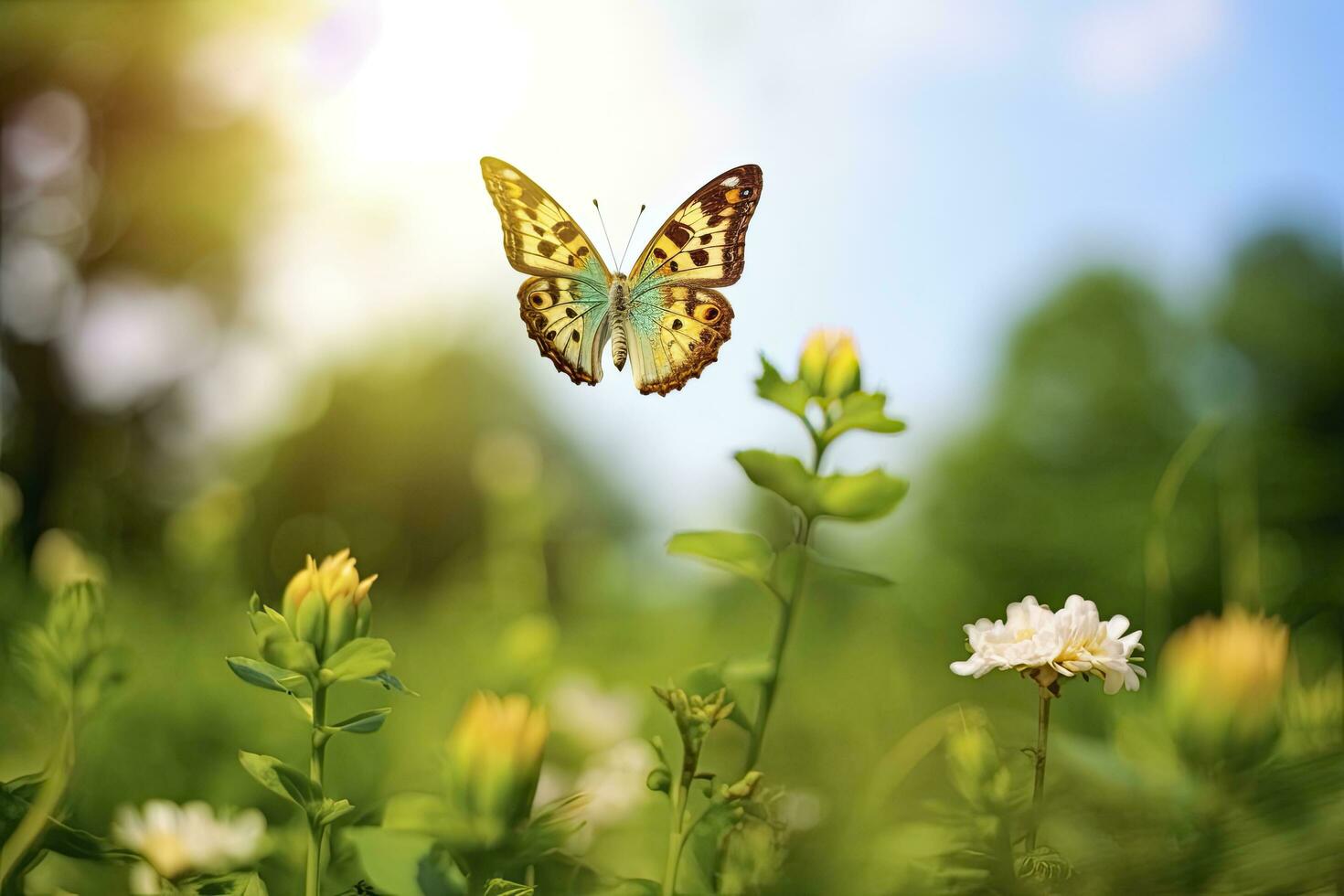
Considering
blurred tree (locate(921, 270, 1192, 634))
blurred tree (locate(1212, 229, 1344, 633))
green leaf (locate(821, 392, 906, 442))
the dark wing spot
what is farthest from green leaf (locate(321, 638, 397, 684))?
blurred tree (locate(1212, 229, 1344, 633))

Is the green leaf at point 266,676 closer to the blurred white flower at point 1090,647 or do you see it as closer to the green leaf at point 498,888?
the green leaf at point 498,888

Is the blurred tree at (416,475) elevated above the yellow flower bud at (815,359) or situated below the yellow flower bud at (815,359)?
above

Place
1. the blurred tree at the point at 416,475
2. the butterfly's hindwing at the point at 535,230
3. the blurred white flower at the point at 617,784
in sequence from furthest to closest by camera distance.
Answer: the blurred tree at the point at 416,475 < the blurred white flower at the point at 617,784 < the butterfly's hindwing at the point at 535,230

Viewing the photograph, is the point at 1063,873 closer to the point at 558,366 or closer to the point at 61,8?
the point at 558,366

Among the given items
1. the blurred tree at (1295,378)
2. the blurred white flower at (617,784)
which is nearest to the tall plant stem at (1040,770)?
the blurred white flower at (617,784)

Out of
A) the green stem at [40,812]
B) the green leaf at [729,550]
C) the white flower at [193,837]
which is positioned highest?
the green leaf at [729,550]

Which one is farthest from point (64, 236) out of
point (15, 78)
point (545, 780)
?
point (545, 780)

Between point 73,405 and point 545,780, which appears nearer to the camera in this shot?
point 545,780

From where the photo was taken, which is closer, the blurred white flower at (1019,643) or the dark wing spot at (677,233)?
the blurred white flower at (1019,643)
